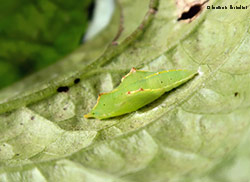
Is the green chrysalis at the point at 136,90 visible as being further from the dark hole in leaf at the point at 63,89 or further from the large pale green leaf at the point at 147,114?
the dark hole in leaf at the point at 63,89

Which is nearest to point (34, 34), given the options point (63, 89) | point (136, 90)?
point (63, 89)

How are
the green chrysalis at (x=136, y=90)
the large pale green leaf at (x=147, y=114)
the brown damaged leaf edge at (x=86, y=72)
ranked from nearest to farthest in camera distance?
the large pale green leaf at (x=147, y=114)
the green chrysalis at (x=136, y=90)
the brown damaged leaf edge at (x=86, y=72)

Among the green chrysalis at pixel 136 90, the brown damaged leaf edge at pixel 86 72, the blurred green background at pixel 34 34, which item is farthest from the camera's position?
the blurred green background at pixel 34 34

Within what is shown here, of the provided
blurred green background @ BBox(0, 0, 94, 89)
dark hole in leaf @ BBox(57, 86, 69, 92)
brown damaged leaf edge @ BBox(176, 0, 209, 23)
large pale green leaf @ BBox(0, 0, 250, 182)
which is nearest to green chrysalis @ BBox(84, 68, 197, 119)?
large pale green leaf @ BBox(0, 0, 250, 182)

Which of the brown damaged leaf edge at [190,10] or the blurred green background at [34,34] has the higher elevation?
the blurred green background at [34,34]

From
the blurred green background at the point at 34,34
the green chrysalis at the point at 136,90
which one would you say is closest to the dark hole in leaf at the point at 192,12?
the green chrysalis at the point at 136,90

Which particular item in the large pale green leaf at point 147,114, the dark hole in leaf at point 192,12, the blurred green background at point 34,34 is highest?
the blurred green background at point 34,34

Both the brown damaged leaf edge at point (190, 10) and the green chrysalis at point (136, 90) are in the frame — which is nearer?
the green chrysalis at point (136, 90)

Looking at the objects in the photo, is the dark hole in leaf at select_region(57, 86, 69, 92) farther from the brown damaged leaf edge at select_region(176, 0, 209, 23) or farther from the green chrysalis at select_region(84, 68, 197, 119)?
the brown damaged leaf edge at select_region(176, 0, 209, 23)

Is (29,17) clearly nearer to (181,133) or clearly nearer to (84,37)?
(84,37)
